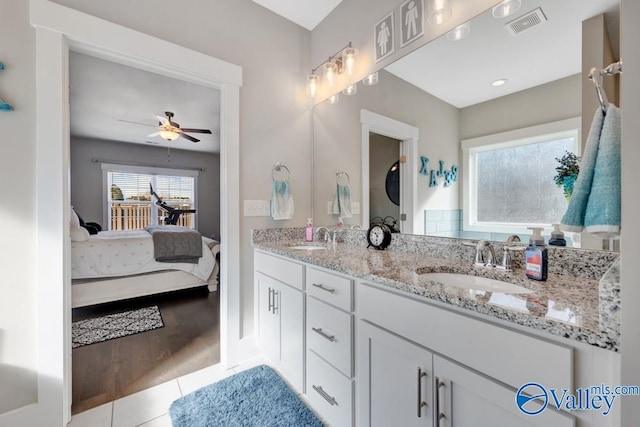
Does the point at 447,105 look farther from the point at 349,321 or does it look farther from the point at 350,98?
the point at 349,321

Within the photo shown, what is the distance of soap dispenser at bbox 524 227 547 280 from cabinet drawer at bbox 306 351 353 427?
0.83 m

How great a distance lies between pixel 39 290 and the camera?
1.33 meters

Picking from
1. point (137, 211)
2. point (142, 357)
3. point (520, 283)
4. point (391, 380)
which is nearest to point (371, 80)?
point (520, 283)

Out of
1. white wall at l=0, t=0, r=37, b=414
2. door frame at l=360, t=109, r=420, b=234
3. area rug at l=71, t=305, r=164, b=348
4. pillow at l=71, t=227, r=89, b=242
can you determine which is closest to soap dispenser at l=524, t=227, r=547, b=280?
door frame at l=360, t=109, r=420, b=234

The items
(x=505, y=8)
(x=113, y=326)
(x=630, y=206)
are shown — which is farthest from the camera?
(x=113, y=326)

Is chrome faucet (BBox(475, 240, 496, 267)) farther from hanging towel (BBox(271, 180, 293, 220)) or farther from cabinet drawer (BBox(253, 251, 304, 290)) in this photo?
hanging towel (BBox(271, 180, 293, 220))

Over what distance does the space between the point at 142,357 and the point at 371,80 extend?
2632mm

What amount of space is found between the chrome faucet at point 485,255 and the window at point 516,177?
117 mm

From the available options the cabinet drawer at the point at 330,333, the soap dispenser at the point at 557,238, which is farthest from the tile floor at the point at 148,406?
the soap dispenser at the point at 557,238

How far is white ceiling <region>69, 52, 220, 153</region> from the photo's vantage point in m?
2.79

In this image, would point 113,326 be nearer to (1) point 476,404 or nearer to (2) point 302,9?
(1) point 476,404

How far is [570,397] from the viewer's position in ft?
1.86

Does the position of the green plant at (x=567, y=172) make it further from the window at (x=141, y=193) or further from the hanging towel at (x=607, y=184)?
the window at (x=141, y=193)

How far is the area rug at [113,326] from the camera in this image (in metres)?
2.29
